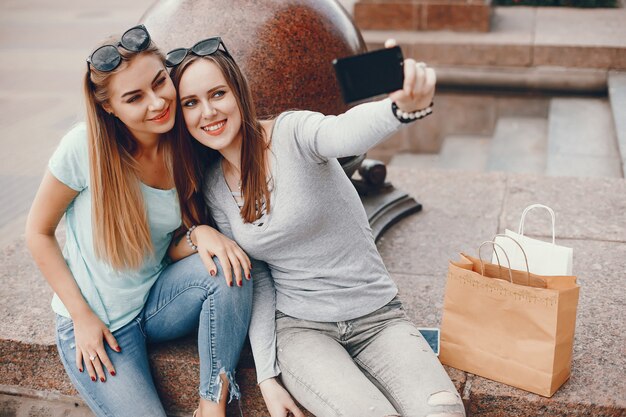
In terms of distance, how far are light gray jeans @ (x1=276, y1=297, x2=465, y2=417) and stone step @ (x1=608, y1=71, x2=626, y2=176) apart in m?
2.94

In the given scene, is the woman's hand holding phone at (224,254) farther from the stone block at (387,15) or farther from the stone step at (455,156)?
the stone block at (387,15)

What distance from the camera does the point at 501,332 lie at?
248cm

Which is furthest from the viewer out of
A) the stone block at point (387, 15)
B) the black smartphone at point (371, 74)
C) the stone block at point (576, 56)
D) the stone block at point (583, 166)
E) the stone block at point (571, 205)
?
the stone block at point (387, 15)

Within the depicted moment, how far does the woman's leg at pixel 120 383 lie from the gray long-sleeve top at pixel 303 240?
1.34ft

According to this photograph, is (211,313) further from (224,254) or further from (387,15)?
(387,15)

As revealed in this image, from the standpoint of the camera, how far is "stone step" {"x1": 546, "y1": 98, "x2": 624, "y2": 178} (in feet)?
17.6

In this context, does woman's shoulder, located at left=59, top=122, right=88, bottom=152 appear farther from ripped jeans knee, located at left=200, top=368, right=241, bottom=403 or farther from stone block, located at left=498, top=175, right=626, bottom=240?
stone block, located at left=498, top=175, right=626, bottom=240

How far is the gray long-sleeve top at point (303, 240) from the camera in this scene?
8.18ft

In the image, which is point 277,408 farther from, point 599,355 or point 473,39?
point 473,39

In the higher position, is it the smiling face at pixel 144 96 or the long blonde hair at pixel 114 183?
the smiling face at pixel 144 96

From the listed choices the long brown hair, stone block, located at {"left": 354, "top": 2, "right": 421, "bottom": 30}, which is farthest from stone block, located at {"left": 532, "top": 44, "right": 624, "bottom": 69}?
the long brown hair

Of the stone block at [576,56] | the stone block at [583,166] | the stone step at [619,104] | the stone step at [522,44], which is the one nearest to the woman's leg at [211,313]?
the stone step at [619,104]

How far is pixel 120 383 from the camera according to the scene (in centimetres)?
260

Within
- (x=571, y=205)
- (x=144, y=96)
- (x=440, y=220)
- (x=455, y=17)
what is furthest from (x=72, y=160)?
(x=455, y=17)
